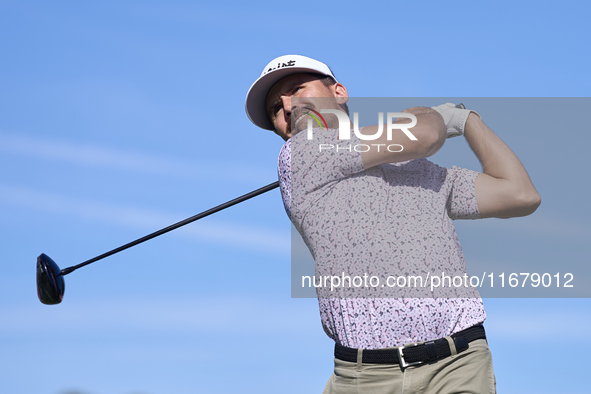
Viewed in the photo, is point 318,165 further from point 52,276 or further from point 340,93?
point 52,276

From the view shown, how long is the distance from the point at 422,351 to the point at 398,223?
52cm

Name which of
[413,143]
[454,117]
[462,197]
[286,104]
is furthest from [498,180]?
[286,104]

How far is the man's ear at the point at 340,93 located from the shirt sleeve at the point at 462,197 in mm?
760

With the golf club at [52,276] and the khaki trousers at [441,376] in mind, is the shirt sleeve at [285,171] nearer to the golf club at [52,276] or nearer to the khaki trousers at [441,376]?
the khaki trousers at [441,376]

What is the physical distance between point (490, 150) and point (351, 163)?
0.73m

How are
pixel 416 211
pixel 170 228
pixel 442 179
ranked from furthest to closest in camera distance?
pixel 170 228 < pixel 442 179 < pixel 416 211

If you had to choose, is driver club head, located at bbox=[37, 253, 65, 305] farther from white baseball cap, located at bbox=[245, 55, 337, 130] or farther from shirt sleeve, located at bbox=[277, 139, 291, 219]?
shirt sleeve, located at bbox=[277, 139, 291, 219]

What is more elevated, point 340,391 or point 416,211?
point 416,211

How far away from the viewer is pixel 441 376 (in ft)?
9.24

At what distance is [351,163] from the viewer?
3.04 m

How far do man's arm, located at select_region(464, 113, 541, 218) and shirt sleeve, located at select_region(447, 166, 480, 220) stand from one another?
0.03 metres

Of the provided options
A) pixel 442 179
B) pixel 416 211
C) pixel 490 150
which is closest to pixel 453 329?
pixel 416 211

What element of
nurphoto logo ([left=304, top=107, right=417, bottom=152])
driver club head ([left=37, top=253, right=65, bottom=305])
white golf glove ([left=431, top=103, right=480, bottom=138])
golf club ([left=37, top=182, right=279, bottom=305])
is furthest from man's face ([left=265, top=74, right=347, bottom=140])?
driver club head ([left=37, top=253, right=65, bottom=305])

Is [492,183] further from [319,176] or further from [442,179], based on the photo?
[319,176]
